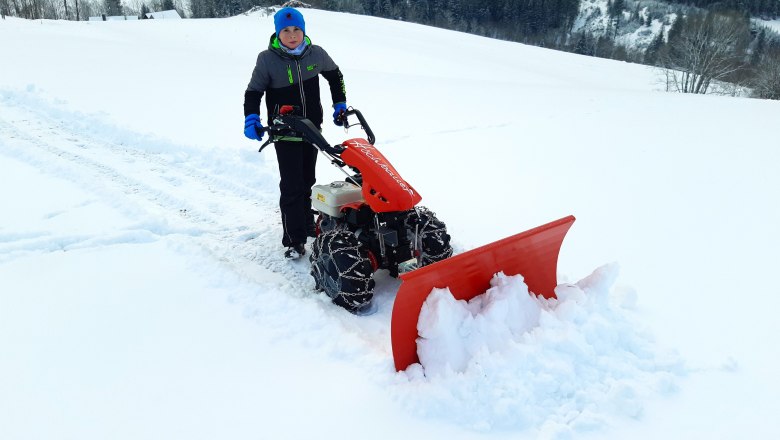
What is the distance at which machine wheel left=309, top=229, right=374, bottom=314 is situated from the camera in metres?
3.21

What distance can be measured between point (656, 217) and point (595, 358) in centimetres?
253

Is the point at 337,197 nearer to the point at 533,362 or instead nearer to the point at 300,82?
the point at 300,82

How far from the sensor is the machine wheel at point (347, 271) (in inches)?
126

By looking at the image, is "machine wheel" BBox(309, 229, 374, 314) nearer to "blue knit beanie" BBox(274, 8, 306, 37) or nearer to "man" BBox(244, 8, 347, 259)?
"man" BBox(244, 8, 347, 259)

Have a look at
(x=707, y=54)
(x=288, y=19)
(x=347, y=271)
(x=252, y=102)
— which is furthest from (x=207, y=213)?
(x=707, y=54)

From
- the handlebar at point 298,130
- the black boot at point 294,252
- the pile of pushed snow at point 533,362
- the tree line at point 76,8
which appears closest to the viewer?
the pile of pushed snow at point 533,362

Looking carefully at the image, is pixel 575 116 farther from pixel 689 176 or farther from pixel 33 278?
pixel 33 278

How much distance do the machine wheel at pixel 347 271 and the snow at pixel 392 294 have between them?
117 millimetres

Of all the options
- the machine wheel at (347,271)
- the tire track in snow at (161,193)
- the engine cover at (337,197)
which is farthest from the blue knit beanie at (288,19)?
the tire track in snow at (161,193)

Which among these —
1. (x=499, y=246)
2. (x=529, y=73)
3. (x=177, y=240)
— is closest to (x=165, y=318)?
(x=177, y=240)

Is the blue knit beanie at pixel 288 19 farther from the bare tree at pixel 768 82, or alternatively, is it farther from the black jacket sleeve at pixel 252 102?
the bare tree at pixel 768 82

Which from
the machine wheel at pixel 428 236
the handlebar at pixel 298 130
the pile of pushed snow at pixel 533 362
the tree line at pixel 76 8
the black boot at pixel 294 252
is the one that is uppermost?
the tree line at pixel 76 8

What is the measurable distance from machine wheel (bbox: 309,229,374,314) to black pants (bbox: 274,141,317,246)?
0.76 m

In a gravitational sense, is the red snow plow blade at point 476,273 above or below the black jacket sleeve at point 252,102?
below
